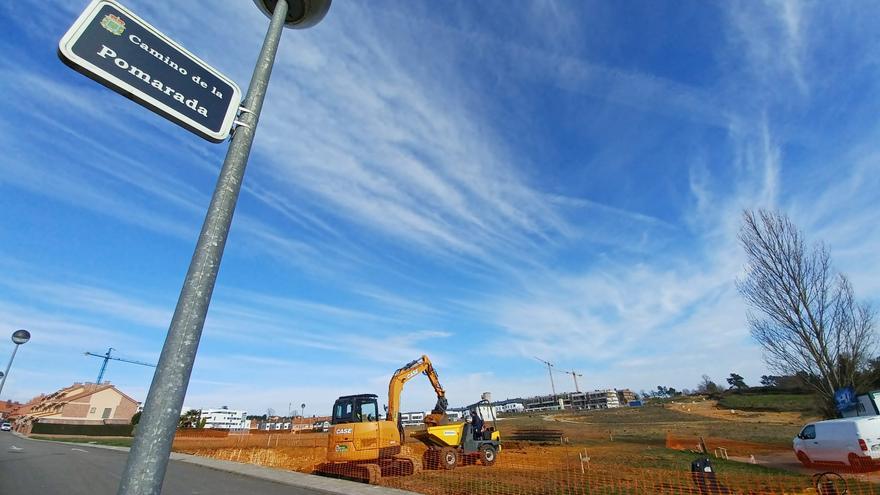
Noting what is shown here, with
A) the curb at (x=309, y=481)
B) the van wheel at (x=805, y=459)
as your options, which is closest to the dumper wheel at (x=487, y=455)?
the curb at (x=309, y=481)

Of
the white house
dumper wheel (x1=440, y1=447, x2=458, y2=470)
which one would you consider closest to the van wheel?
dumper wheel (x1=440, y1=447, x2=458, y2=470)

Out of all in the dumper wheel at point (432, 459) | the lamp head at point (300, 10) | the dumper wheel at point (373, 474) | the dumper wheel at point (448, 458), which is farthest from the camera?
the dumper wheel at point (432, 459)

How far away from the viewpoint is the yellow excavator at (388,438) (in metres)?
13.9

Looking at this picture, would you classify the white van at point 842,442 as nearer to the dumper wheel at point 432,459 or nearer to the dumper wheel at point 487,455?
the dumper wheel at point 487,455

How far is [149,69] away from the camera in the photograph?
2.01 meters

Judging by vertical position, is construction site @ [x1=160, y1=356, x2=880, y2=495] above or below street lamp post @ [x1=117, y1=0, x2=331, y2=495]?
below

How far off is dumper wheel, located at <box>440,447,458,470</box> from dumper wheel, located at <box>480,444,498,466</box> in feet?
4.96

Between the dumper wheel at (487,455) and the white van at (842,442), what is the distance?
1204 centimetres

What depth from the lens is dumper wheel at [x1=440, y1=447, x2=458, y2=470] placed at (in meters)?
15.7

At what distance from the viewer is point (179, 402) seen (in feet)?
5.52

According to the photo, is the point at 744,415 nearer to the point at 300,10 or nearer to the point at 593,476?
the point at 593,476

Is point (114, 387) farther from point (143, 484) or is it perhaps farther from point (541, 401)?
point (541, 401)

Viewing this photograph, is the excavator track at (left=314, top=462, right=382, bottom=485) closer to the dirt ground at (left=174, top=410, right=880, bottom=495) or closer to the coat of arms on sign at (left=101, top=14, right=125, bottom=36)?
the dirt ground at (left=174, top=410, right=880, bottom=495)

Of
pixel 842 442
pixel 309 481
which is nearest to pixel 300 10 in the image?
pixel 309 481
